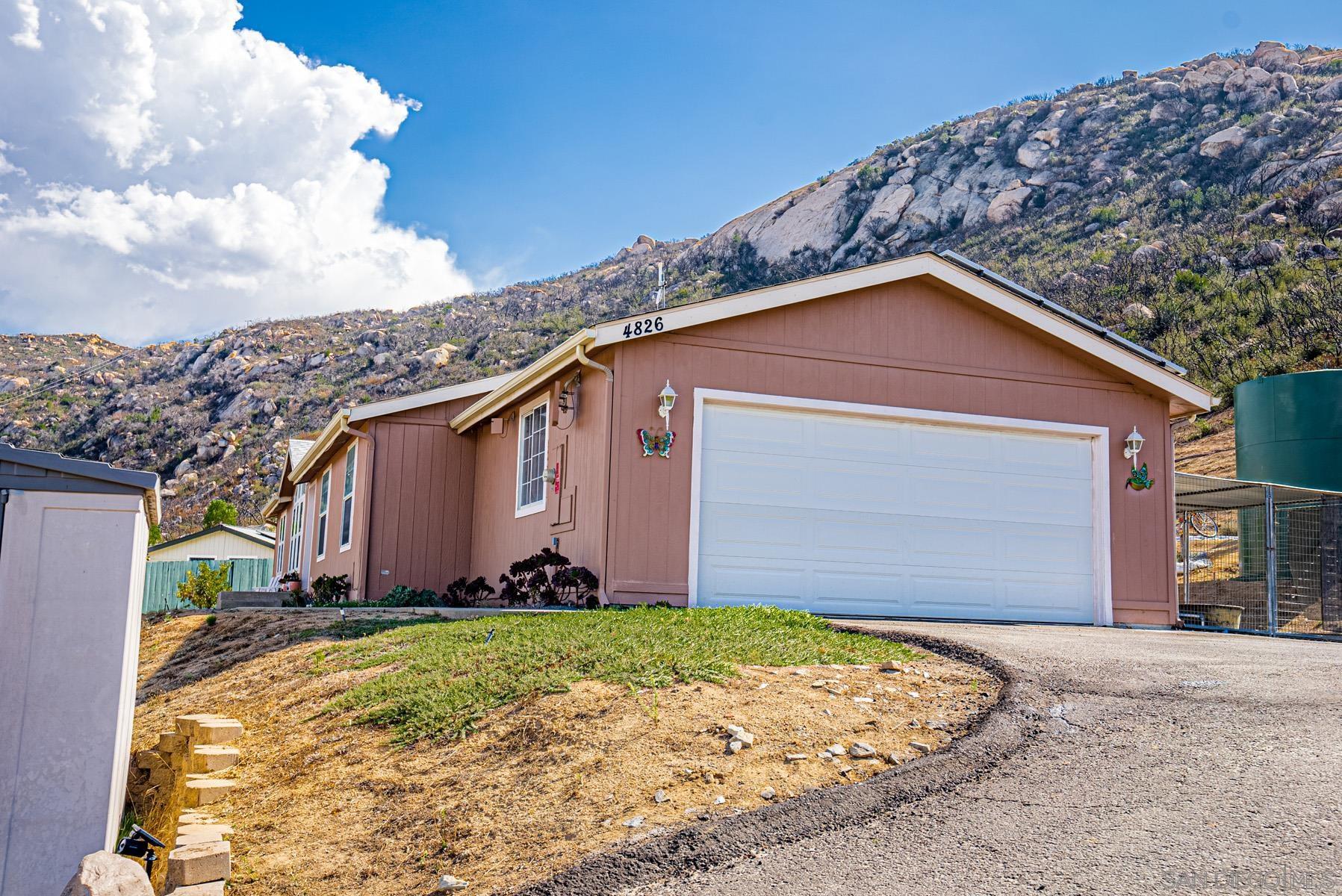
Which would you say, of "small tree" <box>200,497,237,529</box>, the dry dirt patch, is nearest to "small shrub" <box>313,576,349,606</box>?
the dry dirt patch

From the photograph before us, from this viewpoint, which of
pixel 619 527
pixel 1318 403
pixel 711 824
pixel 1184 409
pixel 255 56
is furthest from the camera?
pixel 255 56

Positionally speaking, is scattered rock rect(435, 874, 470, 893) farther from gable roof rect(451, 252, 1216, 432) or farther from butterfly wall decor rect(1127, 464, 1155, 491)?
butterfly wall decor rect(1127, 464, 1155, 491)

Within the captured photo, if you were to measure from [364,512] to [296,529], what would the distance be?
8.10 metres

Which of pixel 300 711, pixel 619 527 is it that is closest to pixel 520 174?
pixel 619 527

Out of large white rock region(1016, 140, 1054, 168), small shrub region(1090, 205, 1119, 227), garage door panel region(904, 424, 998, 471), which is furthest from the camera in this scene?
large white rock region(1016, 140, 1054, 168)

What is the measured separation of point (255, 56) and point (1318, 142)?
3400cm

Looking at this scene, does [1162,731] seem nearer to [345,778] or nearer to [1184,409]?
[345,778]

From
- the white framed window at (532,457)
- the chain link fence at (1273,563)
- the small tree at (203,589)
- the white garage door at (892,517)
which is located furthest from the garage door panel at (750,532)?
the small tree at (203,589)

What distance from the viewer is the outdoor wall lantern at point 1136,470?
12000mm

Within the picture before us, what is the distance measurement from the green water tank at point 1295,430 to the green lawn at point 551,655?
991cm

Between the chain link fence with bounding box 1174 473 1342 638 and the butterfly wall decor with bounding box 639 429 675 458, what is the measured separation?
20.5 feet

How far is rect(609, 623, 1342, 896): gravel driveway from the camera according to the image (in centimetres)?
395

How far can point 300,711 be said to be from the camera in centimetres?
733

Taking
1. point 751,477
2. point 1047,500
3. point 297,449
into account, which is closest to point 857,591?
point 751,477
